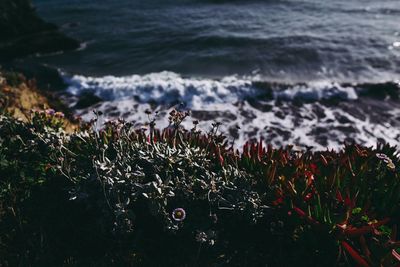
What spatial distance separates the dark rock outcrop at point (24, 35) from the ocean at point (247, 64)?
0.66 m

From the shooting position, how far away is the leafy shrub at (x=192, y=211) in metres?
4.26

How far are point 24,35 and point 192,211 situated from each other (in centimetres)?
1567

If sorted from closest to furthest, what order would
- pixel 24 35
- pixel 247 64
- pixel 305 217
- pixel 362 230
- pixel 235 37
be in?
1. pixel 362 230
2. pixel 305 217
3. pixel 247 64
4. pixel 24 35
5. pixel 235 37

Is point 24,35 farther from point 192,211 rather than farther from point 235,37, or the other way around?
point 192,211

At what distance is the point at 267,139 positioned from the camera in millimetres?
10156

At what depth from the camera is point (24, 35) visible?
56.4 ft

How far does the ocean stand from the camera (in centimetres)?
1117

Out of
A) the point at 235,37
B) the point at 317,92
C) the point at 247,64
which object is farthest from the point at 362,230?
the point at 235,37

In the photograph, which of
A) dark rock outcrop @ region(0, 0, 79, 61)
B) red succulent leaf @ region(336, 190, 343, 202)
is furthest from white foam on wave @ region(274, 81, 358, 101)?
dark rock outcrop @ region(0, 0, 79, 61)

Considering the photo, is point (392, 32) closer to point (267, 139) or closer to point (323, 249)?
point (267, 139)

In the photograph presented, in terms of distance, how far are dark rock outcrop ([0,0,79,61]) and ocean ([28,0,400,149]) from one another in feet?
2.17

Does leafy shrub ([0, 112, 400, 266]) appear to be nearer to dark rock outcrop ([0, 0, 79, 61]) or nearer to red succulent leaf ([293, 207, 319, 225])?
red succulent leaf ([293, 207, 319, 225])

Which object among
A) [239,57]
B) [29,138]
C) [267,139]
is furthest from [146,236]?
[239,57]

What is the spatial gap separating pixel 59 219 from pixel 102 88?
28.7 ft
